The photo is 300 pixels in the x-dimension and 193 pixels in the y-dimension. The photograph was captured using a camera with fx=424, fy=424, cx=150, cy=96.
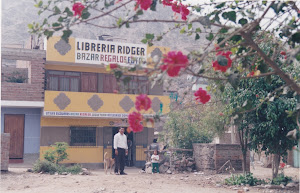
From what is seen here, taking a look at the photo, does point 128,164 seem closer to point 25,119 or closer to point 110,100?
point 110,100

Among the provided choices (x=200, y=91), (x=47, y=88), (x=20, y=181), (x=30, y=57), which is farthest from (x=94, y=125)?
(x=200, y=91)

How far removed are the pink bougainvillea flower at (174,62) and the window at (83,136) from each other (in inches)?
745

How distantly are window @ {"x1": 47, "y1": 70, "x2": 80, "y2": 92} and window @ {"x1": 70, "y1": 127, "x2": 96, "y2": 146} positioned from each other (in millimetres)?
2137

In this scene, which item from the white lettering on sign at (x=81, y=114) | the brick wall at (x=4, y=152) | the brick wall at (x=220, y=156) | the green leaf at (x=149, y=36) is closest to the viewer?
the green leaf at (x=149, y=36)

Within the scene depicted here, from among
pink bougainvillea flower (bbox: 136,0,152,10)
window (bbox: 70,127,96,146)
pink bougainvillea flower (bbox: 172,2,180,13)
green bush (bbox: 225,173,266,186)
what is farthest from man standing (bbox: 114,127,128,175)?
pink bougainvillea flower (bbox: 136,0,152,10)

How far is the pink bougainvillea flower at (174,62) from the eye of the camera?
404cm

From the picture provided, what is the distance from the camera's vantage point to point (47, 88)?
21.9m

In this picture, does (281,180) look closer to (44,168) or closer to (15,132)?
→ (44,168)

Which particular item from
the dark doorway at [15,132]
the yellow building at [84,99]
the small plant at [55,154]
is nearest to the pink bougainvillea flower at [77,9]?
the small plant at [55,154]

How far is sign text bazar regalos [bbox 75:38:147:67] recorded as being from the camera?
21.8 metres

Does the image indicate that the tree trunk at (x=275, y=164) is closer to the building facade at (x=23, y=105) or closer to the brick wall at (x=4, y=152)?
the brick wall at (x=4, y=152)

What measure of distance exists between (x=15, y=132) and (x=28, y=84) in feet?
9.10

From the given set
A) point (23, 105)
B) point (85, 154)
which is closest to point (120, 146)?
point (85, 154)

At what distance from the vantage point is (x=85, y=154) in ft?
73.5
